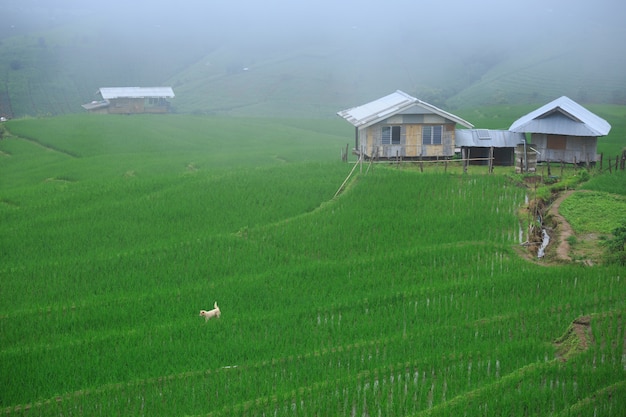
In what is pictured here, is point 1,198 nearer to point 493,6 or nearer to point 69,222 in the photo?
point 69,222

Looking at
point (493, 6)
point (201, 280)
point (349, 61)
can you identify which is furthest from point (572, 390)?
point (493, 6)

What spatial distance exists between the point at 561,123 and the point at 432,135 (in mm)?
4518

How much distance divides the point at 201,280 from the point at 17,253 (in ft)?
15.9

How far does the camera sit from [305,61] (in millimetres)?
89250

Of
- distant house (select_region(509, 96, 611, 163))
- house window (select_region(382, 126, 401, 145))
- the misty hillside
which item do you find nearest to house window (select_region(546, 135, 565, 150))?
distant house (select_region(509, 96, 611, 163))

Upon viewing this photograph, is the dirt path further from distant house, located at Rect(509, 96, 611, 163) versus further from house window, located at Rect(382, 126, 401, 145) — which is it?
house window, located at Rect(382, 126, 401, 145)

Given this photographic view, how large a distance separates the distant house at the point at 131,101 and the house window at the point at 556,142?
41.3m

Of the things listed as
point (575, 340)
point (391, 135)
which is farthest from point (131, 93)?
point (575, 340)

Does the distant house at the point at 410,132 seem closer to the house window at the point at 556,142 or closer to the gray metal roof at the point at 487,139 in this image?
the gray metal roof at the point at 487,139

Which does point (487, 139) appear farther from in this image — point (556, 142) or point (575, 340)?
point (575, 340)

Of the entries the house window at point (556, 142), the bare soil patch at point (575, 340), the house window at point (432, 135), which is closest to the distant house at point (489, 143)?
the house window at point (432, 135)

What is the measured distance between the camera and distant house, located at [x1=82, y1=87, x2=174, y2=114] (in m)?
60.4

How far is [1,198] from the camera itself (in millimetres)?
22562

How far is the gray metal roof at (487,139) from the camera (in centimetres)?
2698
